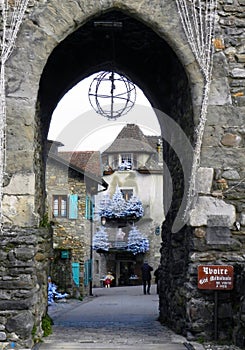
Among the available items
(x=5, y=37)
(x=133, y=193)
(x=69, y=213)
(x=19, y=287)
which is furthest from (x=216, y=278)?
(x=133, y=193)

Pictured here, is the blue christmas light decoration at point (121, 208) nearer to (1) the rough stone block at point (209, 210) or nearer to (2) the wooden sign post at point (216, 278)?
(1) the rough stone block at point (209, 210)

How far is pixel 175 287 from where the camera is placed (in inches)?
289

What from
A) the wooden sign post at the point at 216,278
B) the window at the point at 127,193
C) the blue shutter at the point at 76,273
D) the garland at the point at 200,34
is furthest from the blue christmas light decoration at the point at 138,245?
the wooden sign post at the point at 216,278

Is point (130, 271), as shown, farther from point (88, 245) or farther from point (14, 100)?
point (14, 100)

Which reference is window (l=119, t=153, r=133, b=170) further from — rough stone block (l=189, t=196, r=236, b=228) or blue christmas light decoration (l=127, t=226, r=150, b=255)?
rough stone block (l=189, t=196, r=236, b=228)

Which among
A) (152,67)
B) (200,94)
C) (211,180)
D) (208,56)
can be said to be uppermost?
(152,67)

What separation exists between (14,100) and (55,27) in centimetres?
89

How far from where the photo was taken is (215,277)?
604 cm

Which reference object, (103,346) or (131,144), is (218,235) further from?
(131,144)

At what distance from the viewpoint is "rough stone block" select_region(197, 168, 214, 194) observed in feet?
20.6

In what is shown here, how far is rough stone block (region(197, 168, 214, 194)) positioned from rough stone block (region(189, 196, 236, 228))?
8 centimetres

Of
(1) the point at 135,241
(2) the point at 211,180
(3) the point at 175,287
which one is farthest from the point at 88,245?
(2) the point at 211,180

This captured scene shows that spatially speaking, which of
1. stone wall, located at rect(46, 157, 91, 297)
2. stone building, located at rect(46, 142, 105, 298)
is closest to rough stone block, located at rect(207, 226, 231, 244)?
stone building, located at rect(46, 142, 105, 298)

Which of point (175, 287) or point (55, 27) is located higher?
point (55, 27)
